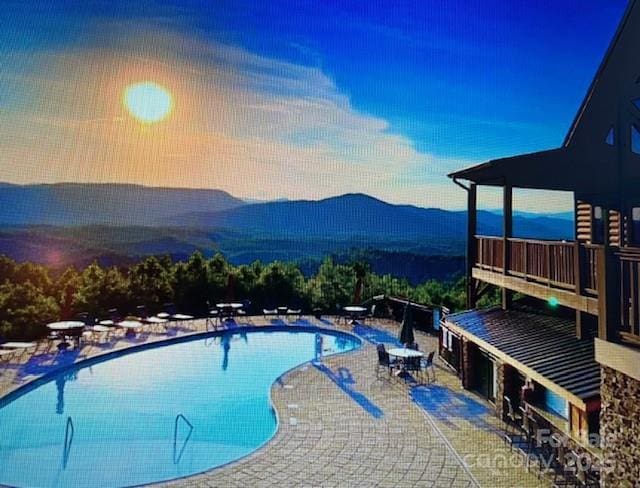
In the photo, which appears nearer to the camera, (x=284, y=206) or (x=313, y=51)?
(x=313, y=51)

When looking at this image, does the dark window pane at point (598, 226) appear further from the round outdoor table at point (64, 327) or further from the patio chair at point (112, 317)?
the patio chair at point (112, 317)

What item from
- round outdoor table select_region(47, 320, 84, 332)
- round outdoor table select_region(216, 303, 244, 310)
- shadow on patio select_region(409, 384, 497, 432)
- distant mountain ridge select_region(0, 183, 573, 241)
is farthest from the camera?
round outdoor table select_region(216, 303, 244, 310)

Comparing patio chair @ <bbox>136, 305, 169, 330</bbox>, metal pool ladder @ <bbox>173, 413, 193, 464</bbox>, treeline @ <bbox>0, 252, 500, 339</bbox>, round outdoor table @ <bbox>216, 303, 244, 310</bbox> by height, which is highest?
treeline @ <bbox>0, 252, 500, 339</bbox>

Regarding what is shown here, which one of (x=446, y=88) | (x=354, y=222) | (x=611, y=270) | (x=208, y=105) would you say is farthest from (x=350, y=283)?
(x=611, y=270)

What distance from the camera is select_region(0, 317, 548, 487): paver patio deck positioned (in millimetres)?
4805

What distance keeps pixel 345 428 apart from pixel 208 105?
24.5 ft

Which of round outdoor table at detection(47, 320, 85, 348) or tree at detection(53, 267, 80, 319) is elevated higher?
tree at detection(53, 267, 80, 319)

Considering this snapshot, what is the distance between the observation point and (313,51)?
10711 millimetres

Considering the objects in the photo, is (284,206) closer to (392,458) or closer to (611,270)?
(392,458)

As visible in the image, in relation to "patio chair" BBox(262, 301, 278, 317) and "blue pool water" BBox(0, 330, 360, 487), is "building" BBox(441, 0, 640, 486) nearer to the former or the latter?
"blue pool water" BBox(0, 330, 360, 487)

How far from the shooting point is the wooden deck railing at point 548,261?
4895 millimetres

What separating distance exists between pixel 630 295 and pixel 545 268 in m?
2.32

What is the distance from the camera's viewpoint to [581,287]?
495cm

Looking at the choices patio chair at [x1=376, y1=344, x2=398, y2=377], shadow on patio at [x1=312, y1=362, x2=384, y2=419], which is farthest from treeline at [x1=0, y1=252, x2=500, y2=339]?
shadow on patio at [x1=312, y1=362, x2=384, y2=419]
